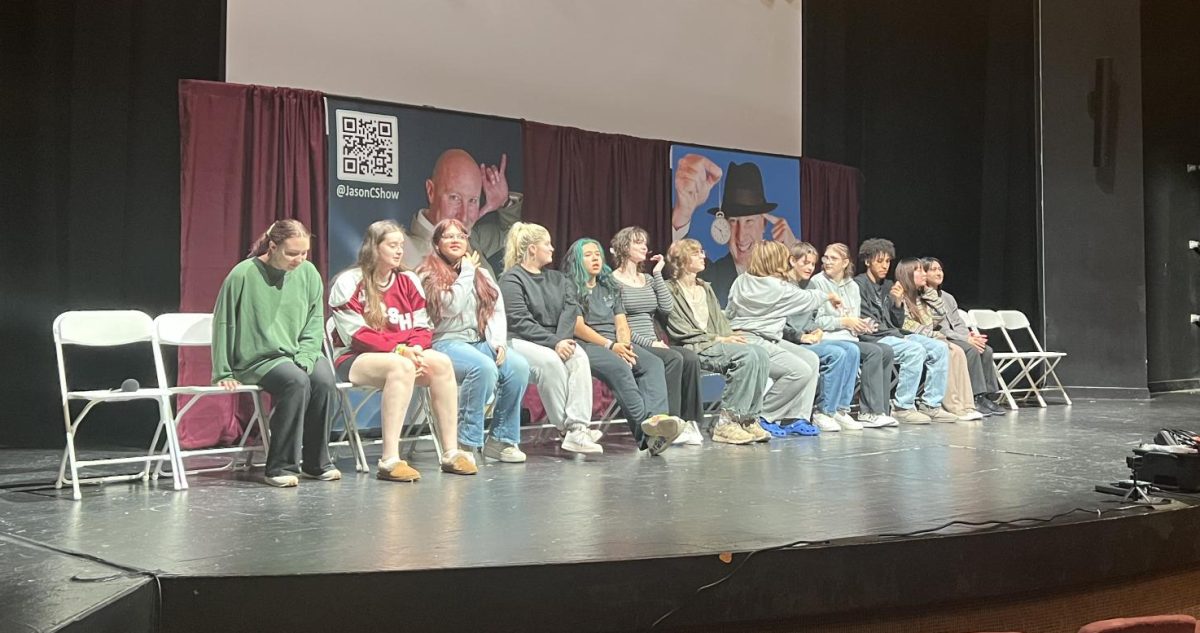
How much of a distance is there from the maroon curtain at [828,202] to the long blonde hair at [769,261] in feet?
7.36

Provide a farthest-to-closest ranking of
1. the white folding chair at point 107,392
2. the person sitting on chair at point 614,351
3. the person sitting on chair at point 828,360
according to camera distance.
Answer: the person sitting on chair at point 828,360
the person sitting on chair at point 614,351
the white folding chair at point 107,392

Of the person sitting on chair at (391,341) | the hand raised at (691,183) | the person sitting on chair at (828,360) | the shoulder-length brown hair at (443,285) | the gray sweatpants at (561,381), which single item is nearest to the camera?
the person sitting on chair at (391,341)

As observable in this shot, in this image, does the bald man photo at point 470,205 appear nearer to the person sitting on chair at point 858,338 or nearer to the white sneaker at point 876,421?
the person sitting on chair at point 858,338

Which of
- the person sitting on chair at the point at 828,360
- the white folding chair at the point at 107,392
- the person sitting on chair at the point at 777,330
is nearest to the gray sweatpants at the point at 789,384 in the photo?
the person sitting on chair at the point at 777,330

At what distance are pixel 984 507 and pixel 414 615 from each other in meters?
1.86

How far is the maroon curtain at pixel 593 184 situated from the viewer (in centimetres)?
671

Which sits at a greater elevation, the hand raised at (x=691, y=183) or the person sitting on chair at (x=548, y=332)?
the hand raised at (x=691, y=183)

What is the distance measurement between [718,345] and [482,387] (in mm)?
1559

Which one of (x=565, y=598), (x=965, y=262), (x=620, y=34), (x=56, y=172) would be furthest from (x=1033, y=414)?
(x=56, y=172)

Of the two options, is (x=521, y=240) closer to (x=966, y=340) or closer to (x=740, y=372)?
(x=740, y=372)

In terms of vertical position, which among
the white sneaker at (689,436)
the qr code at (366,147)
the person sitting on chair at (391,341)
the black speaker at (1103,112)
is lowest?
the white sneaker at (689,436)

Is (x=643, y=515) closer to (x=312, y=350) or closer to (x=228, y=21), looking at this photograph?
(x=312, y=350)

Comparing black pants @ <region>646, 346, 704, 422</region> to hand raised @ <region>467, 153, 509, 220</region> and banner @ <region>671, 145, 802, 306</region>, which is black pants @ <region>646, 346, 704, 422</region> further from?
banner @ <region>671, 145, 802, 306</region>

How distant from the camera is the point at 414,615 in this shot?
235 cm
